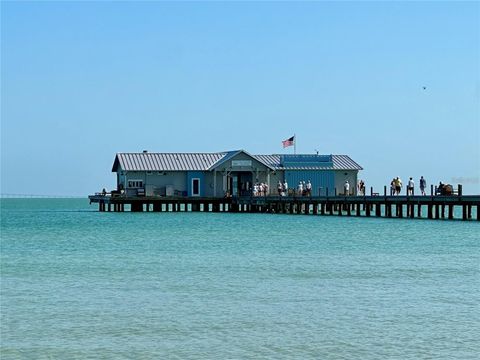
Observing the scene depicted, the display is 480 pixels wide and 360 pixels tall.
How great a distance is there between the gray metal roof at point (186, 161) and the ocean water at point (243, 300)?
33243 mm

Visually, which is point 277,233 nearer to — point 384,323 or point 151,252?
point 151,252

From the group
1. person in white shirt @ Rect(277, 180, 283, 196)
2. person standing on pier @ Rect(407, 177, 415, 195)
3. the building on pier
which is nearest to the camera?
person standing on pier @ Rect(407, 177, 415, 195)

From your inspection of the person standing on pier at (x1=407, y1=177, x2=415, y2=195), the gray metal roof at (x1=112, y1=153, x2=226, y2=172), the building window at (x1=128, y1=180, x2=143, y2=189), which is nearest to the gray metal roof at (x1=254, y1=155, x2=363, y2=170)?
the gray metal roof at (x1=112, y1=153, x2=226, y2=172)

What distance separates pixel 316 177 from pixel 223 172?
260 inches

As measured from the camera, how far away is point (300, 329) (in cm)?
1747

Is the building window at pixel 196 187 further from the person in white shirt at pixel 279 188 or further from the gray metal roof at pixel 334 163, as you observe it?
the person in white shirt at pixel 279 188

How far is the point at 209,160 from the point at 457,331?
2271 inches

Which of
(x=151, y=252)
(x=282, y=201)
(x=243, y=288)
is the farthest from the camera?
(x=282, y=201)

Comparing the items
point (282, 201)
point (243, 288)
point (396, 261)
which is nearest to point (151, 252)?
point (396, 261)

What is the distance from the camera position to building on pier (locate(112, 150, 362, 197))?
235 feet

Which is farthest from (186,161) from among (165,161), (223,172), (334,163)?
(334,163)

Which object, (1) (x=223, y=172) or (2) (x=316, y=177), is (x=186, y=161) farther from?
(2) (x=316, y=177)

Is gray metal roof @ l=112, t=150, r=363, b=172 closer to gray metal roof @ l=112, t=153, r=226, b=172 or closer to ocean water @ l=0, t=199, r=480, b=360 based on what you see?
gray metal roof @ l=112, t=153, r=226, b=172

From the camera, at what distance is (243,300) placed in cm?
2105
